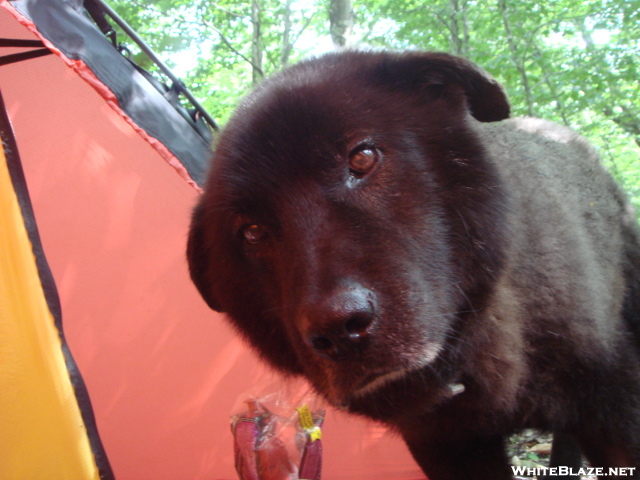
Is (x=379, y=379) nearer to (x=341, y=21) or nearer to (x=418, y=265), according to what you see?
(x=418, y=265)

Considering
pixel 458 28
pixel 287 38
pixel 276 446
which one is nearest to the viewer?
pixel 276 446

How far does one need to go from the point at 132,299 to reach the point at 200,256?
1.15 meters

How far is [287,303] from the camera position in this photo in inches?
60.8

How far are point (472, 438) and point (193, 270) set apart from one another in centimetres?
123

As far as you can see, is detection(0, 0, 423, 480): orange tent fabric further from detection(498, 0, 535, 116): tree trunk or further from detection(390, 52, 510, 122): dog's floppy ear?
detection(498, 0, 535, 116): tree trunk

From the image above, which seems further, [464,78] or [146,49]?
[146,49]

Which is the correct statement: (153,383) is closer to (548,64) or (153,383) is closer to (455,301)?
(455,301)

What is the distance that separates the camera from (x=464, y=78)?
67.7 inches

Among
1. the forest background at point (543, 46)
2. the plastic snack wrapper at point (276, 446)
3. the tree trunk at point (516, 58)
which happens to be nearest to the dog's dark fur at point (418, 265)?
the plastic snack wrapper at point (276, 446)

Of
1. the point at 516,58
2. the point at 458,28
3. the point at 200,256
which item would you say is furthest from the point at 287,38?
the point at 200,256

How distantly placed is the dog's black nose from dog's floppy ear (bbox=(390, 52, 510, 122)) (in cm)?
82

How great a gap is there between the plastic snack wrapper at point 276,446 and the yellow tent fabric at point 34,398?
716 mm

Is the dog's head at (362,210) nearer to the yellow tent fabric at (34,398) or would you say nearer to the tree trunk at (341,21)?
the yellow tent fabric at (34,398)

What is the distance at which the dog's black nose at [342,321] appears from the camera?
122 centimetres
